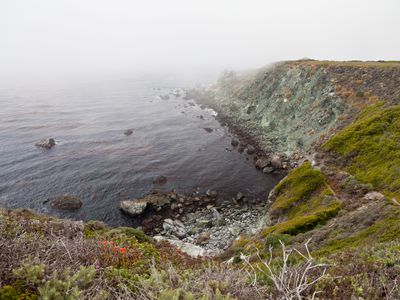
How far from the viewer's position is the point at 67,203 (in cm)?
3581

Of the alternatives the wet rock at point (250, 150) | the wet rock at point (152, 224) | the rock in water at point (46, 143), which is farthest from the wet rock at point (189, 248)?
the rock in water at point (46, 143)

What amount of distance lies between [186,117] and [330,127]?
1611 inches

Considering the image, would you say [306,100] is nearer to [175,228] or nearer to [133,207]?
[175,228]

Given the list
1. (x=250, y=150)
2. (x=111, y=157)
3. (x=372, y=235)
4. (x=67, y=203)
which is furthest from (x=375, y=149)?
(x=111, y=157)

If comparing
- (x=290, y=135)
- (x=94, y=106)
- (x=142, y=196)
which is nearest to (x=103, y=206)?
(x=142, y=196)

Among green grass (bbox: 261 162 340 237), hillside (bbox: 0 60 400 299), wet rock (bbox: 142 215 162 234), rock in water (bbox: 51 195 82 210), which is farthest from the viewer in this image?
rock in water (bbox: 51 195 82 210)

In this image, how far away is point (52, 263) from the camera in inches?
255

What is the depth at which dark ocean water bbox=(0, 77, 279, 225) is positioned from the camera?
129 ft

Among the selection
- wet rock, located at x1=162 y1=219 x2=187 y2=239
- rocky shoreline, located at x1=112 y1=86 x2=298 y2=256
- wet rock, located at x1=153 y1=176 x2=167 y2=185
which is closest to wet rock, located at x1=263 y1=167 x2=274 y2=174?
rocky shoreline, located at x1=112 y1=86 x2=298 y2=256

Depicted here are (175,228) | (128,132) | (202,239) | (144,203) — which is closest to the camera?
(202,239)

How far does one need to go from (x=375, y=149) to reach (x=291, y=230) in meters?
16.8

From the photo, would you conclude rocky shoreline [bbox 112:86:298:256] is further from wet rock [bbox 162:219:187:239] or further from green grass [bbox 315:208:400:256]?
green grass [bbox 315:208:400:256]

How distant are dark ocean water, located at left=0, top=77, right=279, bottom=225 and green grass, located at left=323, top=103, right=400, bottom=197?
11.6 m

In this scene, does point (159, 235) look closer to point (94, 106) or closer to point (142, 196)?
point (142, 196)
